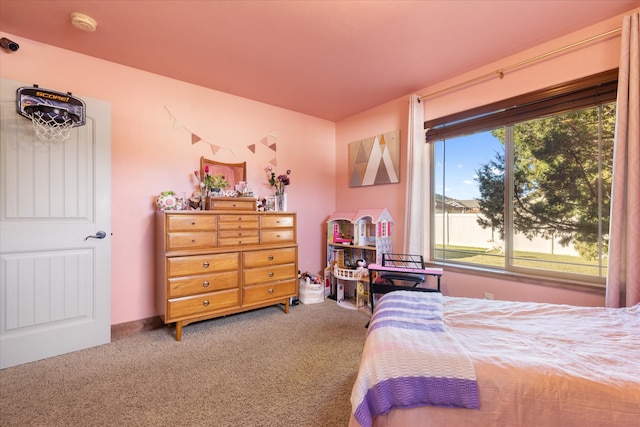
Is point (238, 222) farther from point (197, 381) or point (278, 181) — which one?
point (197, 381)

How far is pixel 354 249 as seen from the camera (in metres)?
3.56

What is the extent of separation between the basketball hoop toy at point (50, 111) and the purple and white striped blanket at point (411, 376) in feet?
9.18

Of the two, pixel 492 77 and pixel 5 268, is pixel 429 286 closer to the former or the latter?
pixel 492 77

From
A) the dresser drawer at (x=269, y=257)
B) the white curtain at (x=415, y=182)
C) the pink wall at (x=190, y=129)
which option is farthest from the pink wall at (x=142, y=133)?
the white curtain at (x=415, y=182)

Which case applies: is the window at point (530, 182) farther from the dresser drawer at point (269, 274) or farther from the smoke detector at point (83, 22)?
the smoke detector at point (83, 22)

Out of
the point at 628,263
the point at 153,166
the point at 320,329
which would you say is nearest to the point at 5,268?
the point at 153,166

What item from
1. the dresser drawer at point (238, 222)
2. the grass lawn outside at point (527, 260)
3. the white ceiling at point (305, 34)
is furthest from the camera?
the dresser drawer at point (238, 222)

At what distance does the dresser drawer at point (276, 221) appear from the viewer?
2.96m

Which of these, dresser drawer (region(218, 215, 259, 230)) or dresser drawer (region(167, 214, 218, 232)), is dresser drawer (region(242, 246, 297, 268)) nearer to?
dresser drawer (region(218, 215, 259, 230))

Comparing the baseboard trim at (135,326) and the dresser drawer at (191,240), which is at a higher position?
the dresser drawer at (191,240)

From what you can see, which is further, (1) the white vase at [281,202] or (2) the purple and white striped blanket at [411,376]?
(1) the white vase at [281,202]

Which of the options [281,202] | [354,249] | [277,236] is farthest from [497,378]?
[281,202]

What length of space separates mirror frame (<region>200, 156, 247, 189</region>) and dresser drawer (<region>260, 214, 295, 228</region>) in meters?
0.59

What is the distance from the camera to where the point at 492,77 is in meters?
2.51
